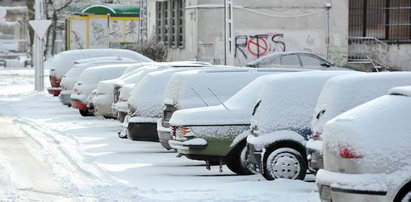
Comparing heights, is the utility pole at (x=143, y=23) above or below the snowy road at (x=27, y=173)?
above

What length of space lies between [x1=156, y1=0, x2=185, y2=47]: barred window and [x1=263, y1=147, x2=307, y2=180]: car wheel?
3004 cm

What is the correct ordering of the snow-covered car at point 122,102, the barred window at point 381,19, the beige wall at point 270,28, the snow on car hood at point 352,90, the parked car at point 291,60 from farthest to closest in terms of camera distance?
the barred window at point 381,19, the beige wall at point 270,28, the parked car at point 291,60, the snow-covered car at point 122,102, the snow on car hood at point 352,90

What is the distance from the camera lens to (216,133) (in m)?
15.2

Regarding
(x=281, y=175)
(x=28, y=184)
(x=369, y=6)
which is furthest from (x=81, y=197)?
(x=369, y=6)

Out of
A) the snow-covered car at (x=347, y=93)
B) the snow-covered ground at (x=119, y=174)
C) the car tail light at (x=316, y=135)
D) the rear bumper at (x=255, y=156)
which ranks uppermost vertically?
the snow-covered car at (x=347, y=93)

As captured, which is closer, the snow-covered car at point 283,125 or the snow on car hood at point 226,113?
the snow-covered car at point 283,125

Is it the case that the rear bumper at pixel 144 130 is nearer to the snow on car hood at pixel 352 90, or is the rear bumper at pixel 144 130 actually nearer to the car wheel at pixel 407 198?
the snow on car hood at pixel 352 90

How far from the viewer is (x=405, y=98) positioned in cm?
998

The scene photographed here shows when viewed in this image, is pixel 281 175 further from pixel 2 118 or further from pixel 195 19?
pixel 195 19

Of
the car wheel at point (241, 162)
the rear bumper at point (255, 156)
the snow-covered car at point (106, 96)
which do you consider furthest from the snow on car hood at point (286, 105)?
the snow-covered car at point (106, 96)

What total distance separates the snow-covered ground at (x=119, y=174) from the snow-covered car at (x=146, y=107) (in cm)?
40

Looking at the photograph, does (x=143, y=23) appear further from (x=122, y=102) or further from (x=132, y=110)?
(x=132, y=110)

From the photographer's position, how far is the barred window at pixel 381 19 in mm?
44094

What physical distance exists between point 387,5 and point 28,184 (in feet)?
106
